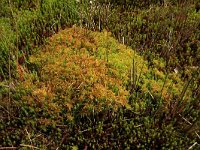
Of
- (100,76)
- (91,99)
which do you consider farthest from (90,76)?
(91,99)

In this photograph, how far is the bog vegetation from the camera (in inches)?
136

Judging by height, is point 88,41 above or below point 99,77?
above

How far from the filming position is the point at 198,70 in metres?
3.98

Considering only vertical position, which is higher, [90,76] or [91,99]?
[90,76]

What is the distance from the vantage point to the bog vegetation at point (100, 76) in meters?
3.45

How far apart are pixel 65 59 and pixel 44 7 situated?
1.39m

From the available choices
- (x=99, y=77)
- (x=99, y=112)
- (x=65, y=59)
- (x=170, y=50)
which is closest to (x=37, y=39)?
(x=65, y=59)

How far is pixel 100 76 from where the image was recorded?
389cm

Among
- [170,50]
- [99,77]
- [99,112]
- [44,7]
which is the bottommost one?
[99,112]

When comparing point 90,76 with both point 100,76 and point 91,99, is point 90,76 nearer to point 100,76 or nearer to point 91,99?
point 100,76

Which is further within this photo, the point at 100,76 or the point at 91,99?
the point at 100,76

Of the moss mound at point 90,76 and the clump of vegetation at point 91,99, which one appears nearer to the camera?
the clump of vegetation at point 91,99

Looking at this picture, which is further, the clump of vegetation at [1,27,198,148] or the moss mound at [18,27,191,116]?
the moss mound at [18,27,191,116]

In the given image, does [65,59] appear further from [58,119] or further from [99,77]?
[58,119]
